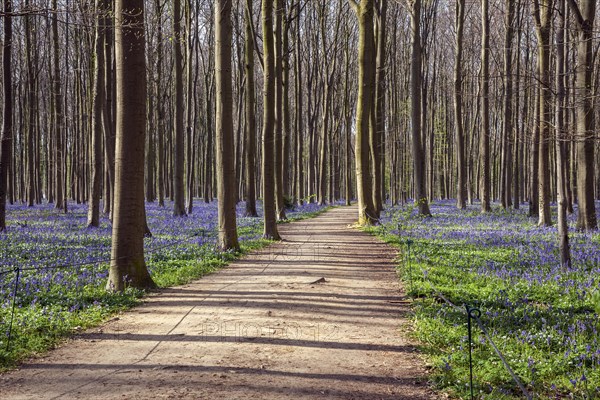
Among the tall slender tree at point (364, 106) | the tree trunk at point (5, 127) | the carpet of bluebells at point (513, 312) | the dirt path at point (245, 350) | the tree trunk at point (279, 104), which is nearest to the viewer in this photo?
the dirt path at point (245, 350)

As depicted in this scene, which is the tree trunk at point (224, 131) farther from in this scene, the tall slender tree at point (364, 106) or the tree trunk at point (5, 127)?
the tree trunk at point (5, 127)

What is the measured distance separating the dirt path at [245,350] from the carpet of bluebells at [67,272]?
436 mm

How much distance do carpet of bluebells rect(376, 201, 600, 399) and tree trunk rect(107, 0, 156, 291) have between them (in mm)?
4962

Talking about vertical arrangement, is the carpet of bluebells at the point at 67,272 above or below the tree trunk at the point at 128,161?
below

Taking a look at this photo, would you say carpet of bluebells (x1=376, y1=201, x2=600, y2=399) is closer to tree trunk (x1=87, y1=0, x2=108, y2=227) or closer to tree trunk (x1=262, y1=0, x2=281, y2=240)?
tree trunk (x1=262, y1=0, x2=281, y2=240)

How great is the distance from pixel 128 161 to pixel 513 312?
263 inches

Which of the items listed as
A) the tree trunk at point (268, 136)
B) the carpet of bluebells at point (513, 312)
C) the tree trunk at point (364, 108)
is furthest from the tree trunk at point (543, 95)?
the tree trunk at point (268, 136)

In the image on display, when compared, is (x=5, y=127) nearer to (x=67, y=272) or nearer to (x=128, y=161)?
(x=67, y=272)

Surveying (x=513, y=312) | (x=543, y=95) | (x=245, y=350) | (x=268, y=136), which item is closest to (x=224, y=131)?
(x=268, y=136)

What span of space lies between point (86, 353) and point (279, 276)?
5.44 m

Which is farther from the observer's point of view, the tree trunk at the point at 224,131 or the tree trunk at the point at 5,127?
the tree trunk at the point at 5,127

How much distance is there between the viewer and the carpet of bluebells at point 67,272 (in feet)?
21.5

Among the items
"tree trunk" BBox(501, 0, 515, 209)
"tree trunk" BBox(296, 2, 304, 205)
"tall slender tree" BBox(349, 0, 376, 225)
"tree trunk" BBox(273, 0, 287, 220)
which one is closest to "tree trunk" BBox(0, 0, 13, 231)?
"tree trunk" BBox(273, 0, 287, 220)

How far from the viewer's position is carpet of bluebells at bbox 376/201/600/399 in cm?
491
